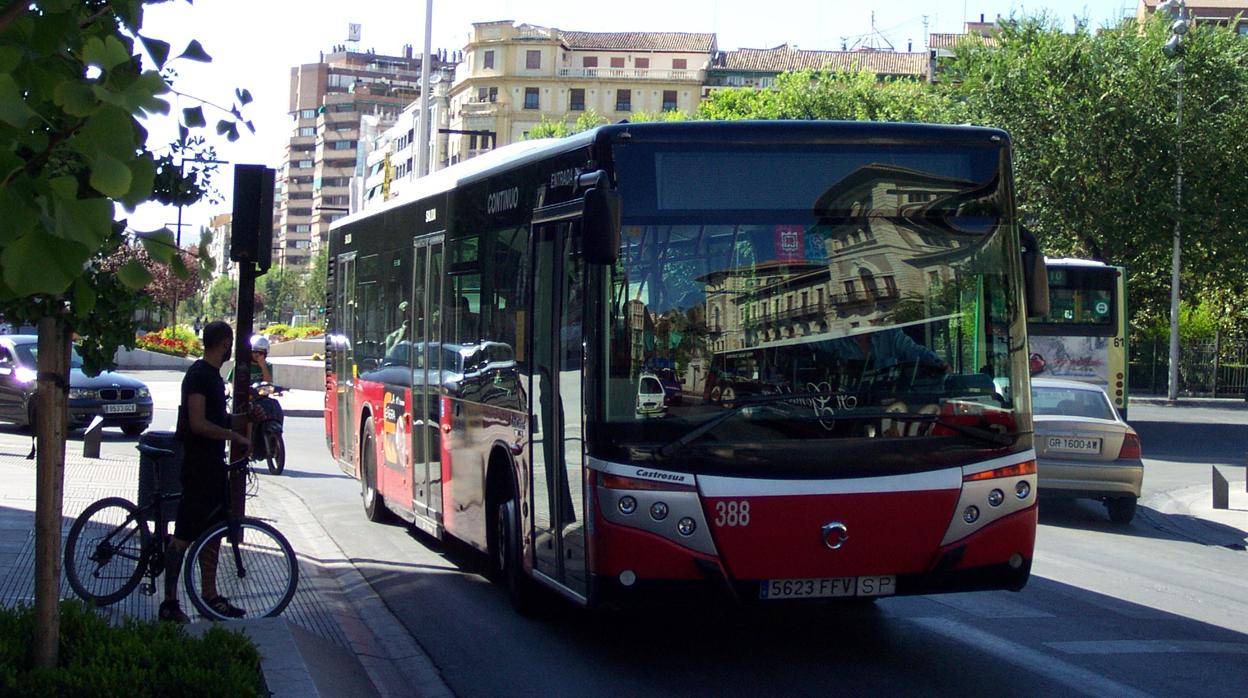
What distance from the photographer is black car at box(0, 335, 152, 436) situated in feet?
76.9

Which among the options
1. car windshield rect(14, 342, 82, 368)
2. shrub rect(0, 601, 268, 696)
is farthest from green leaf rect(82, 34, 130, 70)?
car windshield rect(14, 342, 82, 368)

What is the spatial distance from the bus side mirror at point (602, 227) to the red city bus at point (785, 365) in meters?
0.01

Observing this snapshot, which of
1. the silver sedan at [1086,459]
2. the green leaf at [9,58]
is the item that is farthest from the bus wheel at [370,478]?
the green leaf at [9,58]

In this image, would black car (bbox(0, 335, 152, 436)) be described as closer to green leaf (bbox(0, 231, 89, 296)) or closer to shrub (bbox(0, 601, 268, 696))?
shrub (bbox(0, 601, 268, 696))

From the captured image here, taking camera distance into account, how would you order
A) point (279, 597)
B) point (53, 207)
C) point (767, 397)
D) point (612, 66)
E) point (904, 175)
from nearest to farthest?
point (53, 207)
point (767, 397)
point (904, 175)
point (279, 597)
point (612, 66)

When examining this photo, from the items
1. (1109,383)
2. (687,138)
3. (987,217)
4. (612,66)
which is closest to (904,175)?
(987,217)

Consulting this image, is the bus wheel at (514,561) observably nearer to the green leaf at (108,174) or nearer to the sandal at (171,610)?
the sandal at (171,610)

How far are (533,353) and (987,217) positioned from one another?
2.67 meters

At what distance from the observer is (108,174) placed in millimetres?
2879

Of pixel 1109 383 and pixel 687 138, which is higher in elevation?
pixel 687 138

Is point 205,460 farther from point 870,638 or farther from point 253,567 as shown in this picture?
point 870,638

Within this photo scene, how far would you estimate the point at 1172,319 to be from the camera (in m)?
43.2

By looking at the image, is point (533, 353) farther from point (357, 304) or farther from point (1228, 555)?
point (1228, 555)

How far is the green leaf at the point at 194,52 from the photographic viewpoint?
3.66 meters
